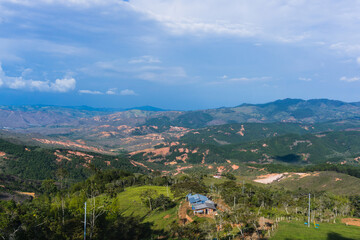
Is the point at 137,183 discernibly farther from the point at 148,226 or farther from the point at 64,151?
the point at 64,151

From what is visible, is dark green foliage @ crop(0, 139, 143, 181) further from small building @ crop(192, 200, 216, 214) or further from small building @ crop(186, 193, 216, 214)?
small building @ crop(192, 200, 216, 214)

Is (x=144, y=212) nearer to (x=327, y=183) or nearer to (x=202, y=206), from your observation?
(x=202, y=206)

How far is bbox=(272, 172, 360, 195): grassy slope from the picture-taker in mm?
111000

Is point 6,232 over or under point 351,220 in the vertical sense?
over

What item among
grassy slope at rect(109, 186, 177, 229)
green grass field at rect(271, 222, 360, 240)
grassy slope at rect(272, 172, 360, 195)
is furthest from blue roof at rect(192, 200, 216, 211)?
grassy slope at rect(272, 172, 360, 195)

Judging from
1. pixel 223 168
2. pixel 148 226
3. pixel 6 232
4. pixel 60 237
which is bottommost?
pixel 223 168

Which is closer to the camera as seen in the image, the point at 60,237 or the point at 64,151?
the point at 60,237

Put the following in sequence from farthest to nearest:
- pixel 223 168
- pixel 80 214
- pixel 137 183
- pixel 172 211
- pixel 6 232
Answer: pixel 223 168 < pixel 137 183 < pixel 172 211 < pixel 80 214 < pixel 6 232

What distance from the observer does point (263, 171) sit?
6772 inches

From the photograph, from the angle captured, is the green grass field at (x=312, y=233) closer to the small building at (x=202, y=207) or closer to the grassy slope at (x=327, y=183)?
the small building at (x=202, y=207)

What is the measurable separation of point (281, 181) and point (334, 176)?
26.9 metres

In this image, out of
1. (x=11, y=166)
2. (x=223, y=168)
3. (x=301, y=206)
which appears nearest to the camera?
(x=301, y=206)

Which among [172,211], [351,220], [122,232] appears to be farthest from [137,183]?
[351,220]

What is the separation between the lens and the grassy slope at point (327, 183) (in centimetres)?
11100
